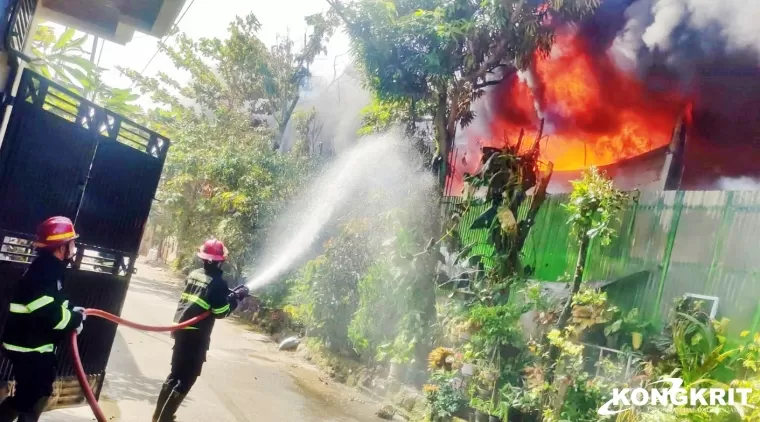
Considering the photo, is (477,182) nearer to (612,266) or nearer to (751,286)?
(612,266)

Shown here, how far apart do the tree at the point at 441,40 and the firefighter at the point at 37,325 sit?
932 cm

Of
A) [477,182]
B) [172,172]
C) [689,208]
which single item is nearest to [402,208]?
[477,182]

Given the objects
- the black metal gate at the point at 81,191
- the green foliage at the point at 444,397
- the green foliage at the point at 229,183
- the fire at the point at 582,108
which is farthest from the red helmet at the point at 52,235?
the green foliage at the point at 229,183

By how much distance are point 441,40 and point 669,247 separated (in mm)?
6521

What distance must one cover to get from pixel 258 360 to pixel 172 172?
1308 centimetres

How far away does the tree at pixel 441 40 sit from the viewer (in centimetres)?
1174

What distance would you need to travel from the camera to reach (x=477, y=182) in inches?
373

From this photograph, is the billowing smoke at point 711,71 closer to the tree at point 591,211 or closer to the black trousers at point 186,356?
the tree at point 591,211

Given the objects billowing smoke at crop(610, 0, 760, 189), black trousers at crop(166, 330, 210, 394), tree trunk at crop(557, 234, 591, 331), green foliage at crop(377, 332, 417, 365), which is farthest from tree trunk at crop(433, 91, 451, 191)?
black trousers at crop(166, 330, 210, 394)

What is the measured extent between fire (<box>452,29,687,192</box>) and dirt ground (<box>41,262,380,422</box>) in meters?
6.42

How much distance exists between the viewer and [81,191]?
4.49m

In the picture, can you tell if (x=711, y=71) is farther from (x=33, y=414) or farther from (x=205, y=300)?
(x=33, y=414)

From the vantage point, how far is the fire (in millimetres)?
11586

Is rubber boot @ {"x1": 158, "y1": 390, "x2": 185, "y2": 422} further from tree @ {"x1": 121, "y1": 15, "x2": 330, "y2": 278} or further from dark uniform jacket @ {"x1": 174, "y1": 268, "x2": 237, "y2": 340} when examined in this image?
tree @ {"x1": 121, "y1": 15, "x2": 330, "y2": 278}
